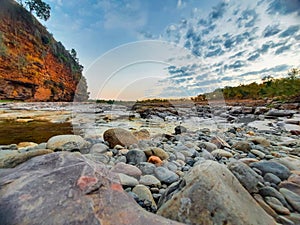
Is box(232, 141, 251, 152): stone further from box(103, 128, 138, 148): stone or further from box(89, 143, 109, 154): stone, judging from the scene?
box(89, 143, 109, 154): stone

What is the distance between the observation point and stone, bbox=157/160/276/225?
0.84m

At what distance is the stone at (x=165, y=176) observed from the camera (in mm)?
1519

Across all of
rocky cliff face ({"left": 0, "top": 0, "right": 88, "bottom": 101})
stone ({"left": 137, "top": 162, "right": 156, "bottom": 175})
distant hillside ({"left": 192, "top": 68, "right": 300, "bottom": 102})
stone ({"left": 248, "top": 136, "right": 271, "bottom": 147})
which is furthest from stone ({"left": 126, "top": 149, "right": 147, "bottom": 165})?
rocky cliff face ({"left": 0, "top": 0, "right": 88, "bottom": 101})

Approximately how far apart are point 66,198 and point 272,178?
5.03ft

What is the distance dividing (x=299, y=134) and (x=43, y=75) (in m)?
28.7

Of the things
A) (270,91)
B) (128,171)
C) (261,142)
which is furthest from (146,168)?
(270,91)

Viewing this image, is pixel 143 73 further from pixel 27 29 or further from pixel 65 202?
pixel 27 29

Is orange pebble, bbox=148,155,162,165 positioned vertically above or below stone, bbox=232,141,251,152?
below

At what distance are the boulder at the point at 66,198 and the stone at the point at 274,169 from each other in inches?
45.2

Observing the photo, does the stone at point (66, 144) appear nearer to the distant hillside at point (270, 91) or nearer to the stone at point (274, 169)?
the stone at point (274, 169)

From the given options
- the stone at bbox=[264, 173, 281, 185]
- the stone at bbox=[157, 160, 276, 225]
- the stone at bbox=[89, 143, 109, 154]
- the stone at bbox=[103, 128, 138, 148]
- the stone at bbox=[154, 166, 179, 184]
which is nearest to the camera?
the stone at bbox=[157, 160, 276, 225]

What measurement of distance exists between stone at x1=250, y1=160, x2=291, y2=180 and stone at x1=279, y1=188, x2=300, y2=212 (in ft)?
0.77

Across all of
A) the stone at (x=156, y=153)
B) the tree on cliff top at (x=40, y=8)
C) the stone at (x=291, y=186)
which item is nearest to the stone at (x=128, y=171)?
the stone at (x=156, y=153)

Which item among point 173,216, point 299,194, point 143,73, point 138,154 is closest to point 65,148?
point 138,154
